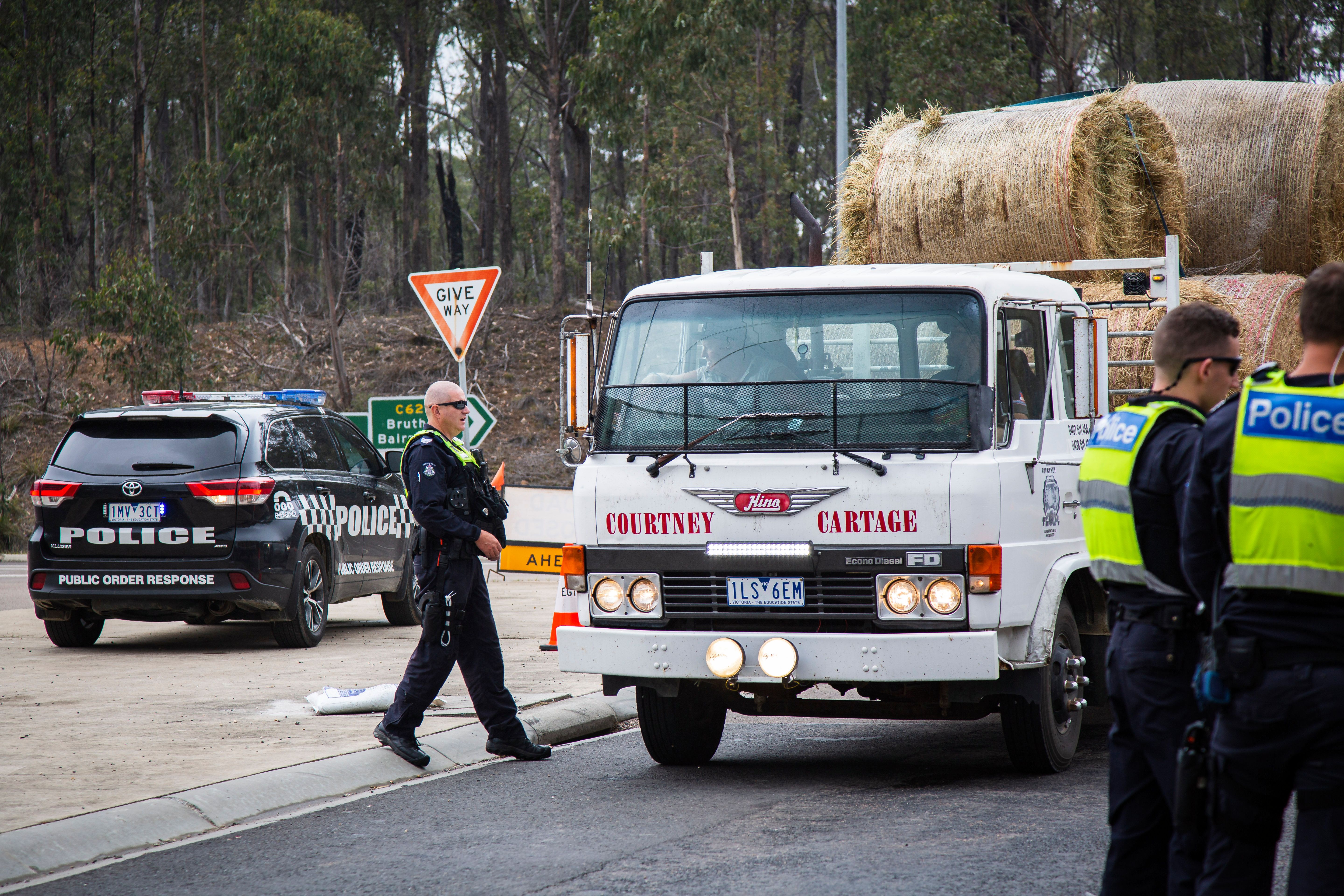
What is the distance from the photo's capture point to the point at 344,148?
119ft

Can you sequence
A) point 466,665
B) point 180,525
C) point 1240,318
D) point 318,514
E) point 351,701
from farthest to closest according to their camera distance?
1. point 318,514
2. point 180,525
3. point 1240,318
4. point 351,701
5. point 466,665

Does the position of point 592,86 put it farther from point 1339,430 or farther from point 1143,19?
point 1339,430

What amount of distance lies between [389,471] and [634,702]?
444 centimetres

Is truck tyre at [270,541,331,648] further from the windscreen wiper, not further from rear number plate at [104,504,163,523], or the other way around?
the windscreen wiper

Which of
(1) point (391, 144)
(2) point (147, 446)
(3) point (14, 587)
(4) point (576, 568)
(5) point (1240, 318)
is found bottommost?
(3) point (14, 587)

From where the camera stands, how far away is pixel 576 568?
720cm

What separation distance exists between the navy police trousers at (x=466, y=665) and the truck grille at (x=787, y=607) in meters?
1.18

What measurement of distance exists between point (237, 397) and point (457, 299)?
2298 millimetres

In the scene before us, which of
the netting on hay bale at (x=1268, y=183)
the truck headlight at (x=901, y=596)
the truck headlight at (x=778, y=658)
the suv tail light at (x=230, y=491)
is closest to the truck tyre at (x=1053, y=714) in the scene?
the truck headlight at (x=901, y=596)

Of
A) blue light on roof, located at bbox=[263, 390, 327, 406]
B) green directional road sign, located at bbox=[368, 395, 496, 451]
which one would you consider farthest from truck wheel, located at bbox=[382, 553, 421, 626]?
blue light on roof, located at bbox=[263, 390, 327, 406]

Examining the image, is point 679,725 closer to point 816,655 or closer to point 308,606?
point 816,655

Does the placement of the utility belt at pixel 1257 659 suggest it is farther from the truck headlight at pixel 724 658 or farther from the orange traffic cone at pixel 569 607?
the orange traffic cone at pixel 569 607

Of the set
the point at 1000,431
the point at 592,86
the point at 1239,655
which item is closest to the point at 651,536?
the point at 1000,431

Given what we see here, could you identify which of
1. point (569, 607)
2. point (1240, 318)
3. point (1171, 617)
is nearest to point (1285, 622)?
point (1171, 617)
